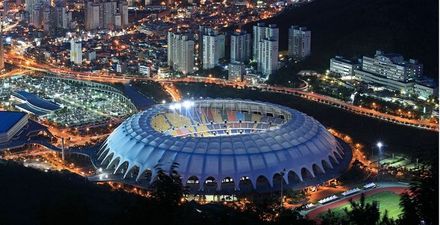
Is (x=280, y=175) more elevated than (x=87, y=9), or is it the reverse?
(x=87, y=9)

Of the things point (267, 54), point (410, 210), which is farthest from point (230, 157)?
point (267, 54)

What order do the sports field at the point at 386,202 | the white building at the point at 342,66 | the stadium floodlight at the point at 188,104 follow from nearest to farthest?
the sports field at the point at 386,202, the stadium floodlight at the point at 188,104, the white building at the point at 342,66

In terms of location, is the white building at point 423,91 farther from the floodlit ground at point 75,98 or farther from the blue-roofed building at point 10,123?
the blue-roofed building at point 10,123

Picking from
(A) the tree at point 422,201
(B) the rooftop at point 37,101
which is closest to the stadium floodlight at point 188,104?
(B) the rooftop at point 37,101

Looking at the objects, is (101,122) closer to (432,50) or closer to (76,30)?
(432,50)

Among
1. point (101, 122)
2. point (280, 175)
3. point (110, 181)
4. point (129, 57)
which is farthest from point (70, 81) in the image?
point (280, 175)

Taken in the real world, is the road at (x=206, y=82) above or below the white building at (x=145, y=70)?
below

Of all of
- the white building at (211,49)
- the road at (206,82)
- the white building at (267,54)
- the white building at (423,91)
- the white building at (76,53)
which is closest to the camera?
the road at (206,82)
